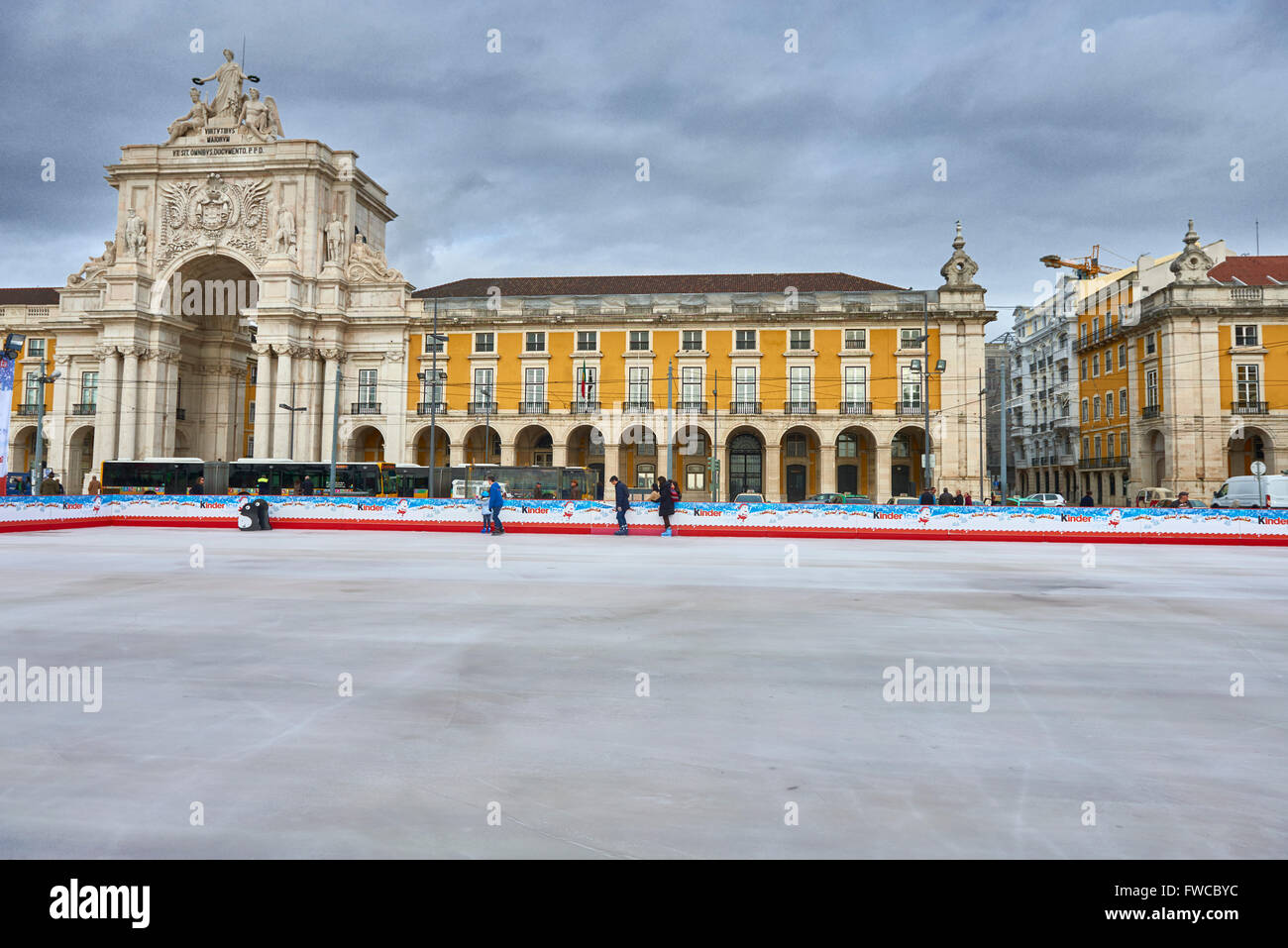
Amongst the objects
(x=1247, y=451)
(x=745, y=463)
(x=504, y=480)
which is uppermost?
(x=1247, y=451)

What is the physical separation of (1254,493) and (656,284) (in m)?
36.2

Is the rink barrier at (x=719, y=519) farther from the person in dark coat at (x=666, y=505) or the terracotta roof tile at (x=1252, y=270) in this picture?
the terracotta roof tile at (x=1252, y=270)

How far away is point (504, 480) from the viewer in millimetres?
41281

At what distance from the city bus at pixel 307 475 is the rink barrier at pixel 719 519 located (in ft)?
40.8

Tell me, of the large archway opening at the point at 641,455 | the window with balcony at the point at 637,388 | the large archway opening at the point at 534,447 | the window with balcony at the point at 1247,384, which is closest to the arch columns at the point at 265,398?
the large archway opening at the point at 534,447

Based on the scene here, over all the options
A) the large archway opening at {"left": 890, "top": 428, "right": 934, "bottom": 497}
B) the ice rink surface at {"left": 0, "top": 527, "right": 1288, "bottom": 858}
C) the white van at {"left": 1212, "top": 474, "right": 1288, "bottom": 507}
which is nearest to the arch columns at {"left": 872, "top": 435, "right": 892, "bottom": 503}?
the large archway opening at {"left": 890, "top": 428, "right": 934, "bottom": 497}

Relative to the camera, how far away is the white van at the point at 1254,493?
29.7m

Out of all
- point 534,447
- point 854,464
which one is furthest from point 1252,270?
point 534,447

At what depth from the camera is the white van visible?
29719 millimetres

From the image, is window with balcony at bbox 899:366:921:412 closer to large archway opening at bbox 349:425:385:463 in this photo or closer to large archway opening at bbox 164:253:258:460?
large archway opening at bbox 349:425:385:463

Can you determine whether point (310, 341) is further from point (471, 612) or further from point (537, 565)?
point (471, 612)

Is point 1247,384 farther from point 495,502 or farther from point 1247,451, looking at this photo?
point 495,502

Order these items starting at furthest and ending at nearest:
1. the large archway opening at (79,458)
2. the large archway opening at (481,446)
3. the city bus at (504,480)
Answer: the large archway opening at (79,458), the large archway opening at (481,446), the city bus at (504,480)
